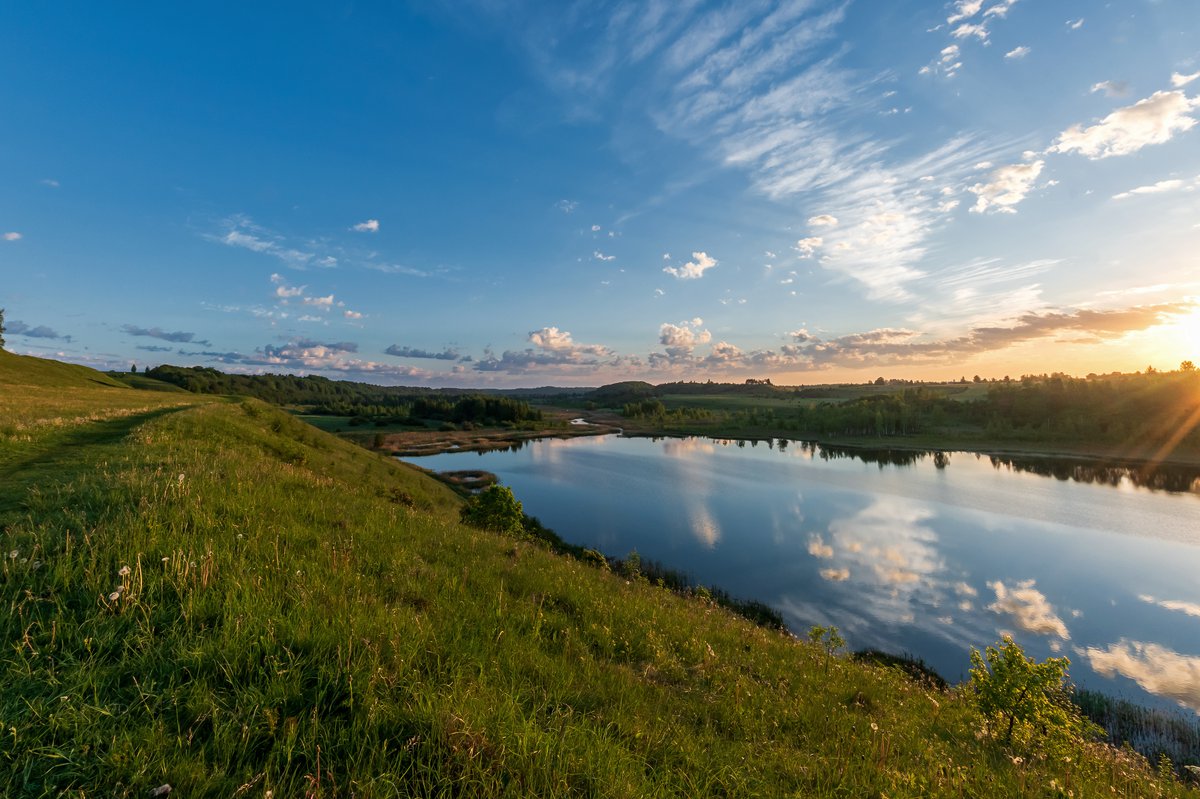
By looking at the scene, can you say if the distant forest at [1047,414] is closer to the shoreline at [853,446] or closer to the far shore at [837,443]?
the far shore at [837,443]

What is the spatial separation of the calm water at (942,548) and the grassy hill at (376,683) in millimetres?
24864

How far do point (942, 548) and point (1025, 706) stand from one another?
1809 inches

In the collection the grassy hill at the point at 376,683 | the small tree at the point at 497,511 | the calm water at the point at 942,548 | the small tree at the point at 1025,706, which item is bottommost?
the calm water at the point at 942,548

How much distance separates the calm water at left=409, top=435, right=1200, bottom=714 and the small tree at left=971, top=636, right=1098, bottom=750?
22.1 meters

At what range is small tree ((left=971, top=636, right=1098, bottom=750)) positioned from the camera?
642 cm

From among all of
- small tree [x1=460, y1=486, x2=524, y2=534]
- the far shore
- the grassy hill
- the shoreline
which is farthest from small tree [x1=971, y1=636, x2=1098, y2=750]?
the far shore

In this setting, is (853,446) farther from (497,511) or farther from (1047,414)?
(497,511)

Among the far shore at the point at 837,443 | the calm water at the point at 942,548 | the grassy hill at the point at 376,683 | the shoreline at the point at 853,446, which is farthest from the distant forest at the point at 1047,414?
the grassy hill at the point at 376,683

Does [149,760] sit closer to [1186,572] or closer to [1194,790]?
[1194,790]

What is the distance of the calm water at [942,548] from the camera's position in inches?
1053

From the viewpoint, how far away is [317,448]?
1335 inches

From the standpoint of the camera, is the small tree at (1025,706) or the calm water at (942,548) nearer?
the small tree at (1025,706)

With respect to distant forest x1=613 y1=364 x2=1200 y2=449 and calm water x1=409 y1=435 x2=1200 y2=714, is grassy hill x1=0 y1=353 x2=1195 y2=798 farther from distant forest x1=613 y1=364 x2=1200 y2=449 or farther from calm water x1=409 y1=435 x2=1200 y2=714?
distant forest x1=613 y1=364 x2=1200 y2=449

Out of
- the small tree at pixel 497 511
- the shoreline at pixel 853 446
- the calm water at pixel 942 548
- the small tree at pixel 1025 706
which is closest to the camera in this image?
the small tree at pixel 1025 706
